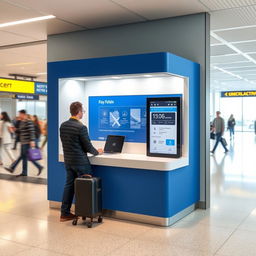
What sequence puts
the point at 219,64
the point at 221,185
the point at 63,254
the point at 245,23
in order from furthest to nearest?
the point at 219,64, the point at 221,185, the point at 245,23, the point at 63,254

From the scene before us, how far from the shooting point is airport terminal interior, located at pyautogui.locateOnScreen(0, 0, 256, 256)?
4.08 m

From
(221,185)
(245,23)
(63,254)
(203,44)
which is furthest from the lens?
(221,185)

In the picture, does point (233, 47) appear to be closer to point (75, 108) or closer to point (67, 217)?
point (75, 108)

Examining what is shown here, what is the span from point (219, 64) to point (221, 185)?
4903 millimetres

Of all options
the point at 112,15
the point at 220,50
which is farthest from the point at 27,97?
the point at 112,15

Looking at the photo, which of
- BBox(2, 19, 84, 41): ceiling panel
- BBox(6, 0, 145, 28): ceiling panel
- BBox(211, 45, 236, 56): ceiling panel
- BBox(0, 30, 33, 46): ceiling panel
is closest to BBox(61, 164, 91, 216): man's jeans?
BBox(6, 0, 145, 28): ceiling panel

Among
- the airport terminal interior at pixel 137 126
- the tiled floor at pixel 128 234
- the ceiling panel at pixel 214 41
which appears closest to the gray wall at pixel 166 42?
the airport terminal interior at pixel 137 126

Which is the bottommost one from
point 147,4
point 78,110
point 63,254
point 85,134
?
point 63,254

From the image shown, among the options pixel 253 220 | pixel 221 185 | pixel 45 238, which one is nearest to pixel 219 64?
pixel 221 185

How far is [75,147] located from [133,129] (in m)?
1.14

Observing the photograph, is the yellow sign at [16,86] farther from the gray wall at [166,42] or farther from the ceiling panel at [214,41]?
the ceiling panel at [214,41]

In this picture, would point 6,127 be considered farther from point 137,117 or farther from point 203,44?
point 203,44

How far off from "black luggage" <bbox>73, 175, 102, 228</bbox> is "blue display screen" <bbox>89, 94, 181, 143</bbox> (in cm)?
115

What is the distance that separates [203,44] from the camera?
5172 mm
